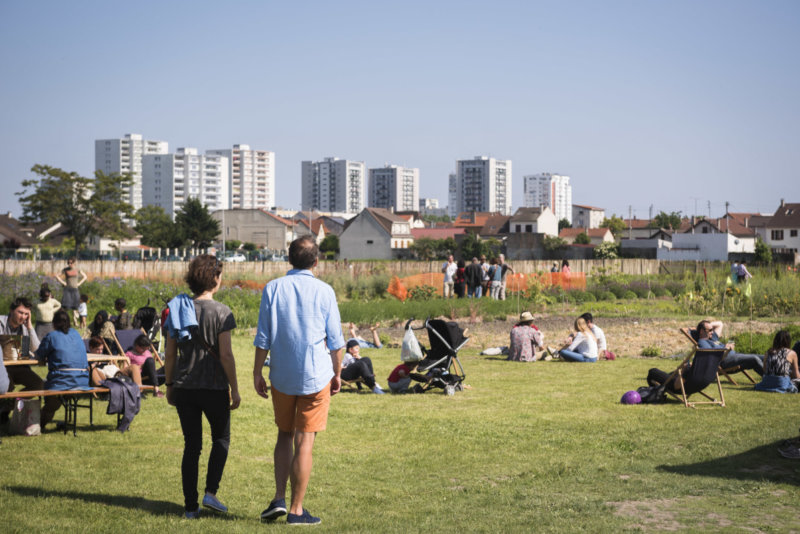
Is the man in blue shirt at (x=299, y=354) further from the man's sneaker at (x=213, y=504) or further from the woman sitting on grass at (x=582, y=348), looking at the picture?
the woman sitting on grass at (x=582, y=348)

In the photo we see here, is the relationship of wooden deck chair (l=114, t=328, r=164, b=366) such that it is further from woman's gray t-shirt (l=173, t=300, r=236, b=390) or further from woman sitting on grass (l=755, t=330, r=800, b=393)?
woman sitting on grass (l=755, t=330, r=800, b=393)

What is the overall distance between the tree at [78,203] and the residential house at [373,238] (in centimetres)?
3357

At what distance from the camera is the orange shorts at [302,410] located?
544cm

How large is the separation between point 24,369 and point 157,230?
3897 inches

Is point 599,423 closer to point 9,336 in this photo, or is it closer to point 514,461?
point 514,461

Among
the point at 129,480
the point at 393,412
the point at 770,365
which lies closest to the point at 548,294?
the point at 770,365

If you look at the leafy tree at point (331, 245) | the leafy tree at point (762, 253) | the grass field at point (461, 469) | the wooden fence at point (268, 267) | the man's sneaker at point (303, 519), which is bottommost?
the grass field at point (461, 469)

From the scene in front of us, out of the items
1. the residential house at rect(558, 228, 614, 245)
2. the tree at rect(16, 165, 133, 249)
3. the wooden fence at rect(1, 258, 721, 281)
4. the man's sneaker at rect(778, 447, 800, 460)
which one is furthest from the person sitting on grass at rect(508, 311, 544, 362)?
the residential house at rect(558, 228, 614, 245)

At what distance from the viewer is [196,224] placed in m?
96.4

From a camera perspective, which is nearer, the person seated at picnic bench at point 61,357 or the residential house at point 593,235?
the person seated at picnic bench at point 61,357

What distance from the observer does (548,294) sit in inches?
1211

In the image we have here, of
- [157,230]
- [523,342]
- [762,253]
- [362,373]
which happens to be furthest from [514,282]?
[157,230]

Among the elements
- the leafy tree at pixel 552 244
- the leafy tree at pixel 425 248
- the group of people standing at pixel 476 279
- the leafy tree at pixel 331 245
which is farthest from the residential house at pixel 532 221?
the group of people standing at pixel 476 279

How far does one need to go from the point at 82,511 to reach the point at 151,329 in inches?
338
